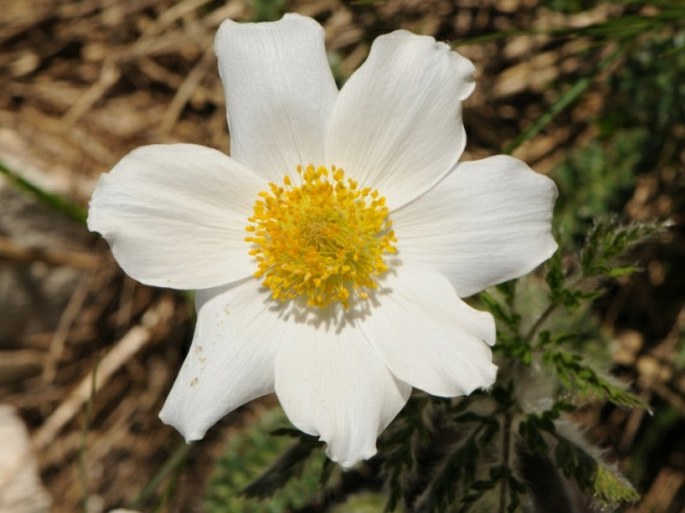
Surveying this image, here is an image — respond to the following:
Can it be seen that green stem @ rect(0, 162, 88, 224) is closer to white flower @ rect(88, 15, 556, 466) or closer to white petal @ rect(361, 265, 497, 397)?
white flower @ rect(88, 15, 556, 466)

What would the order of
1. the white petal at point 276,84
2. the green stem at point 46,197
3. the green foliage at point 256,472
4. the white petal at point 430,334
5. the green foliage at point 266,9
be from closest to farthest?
the white petal at point 430,334
the white petal at point 276,84
the green stem at point 46,197
the green foliage at point 256,472
the green foliage at point 266,9

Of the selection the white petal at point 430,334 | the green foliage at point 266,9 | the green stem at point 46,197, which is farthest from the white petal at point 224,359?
the green foliage at point 266,9

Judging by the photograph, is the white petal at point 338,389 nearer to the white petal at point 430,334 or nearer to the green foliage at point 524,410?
the white petal at point 430,334

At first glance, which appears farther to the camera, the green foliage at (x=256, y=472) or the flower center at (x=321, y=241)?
the green foliage at (x=256, y=472)

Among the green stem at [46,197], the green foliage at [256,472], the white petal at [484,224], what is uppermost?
the white petal at [484,224]

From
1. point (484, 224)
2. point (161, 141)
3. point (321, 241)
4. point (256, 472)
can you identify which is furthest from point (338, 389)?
point (161, 141)

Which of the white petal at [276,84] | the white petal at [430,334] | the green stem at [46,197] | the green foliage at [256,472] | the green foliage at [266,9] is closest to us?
the white petal at [430,334]

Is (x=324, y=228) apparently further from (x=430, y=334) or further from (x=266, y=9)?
(x=266, y=9)
